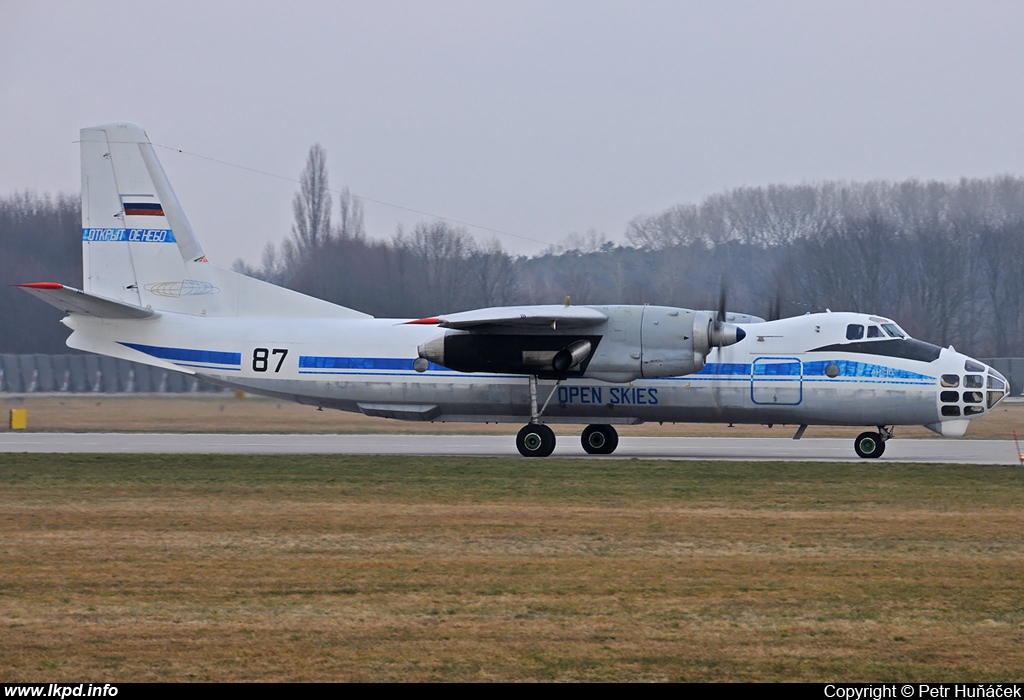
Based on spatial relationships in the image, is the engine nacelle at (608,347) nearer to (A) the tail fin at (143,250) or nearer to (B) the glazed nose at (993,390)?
(A) the tail fin at (143,250)

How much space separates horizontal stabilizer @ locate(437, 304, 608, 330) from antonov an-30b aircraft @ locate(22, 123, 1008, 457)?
0.04m

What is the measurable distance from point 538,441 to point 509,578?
12.1 m

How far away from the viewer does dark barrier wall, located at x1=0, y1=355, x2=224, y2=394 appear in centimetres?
4463

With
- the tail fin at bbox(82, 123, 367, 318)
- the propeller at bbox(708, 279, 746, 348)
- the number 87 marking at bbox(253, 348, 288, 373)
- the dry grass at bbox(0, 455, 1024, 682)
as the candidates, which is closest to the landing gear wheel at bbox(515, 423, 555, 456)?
the propeller at bbox(708, 279, 746, 348)

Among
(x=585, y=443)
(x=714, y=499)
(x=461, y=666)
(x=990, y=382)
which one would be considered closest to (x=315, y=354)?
(x=585, y=443)

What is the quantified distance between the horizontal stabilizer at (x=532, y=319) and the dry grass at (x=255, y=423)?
10.1 m

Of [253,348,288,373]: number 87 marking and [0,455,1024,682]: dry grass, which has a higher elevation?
[253,348,288,373]: number 87 marking

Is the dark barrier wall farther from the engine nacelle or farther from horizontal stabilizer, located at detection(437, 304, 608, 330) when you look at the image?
horizontal stabilizer, located at detection(437, 304, 608, 330)

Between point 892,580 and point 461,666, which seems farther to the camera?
point 892,580

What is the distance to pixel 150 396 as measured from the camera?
3734 cm

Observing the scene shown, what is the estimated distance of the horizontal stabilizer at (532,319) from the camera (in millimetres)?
21469

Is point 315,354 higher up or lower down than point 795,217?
lower down

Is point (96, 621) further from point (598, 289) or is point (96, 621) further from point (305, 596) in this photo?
point (598, 289)

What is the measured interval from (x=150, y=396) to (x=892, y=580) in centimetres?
3159
